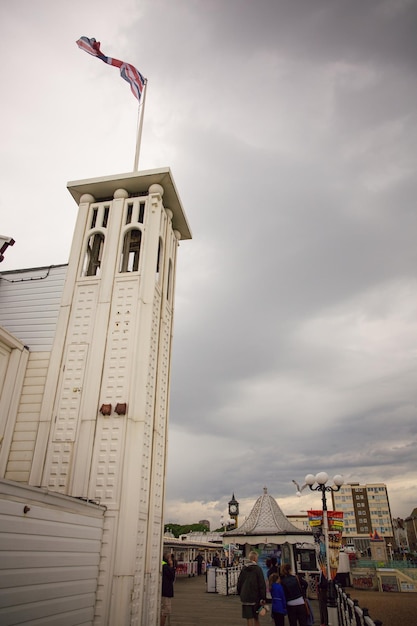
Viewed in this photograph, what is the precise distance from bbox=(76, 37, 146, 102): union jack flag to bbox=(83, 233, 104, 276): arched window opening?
6.27 meters

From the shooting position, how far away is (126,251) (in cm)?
1550

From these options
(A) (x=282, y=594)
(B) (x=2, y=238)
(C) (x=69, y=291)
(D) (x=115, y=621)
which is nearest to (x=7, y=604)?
(D) (x=115, y=621)

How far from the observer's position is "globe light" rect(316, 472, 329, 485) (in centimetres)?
1498

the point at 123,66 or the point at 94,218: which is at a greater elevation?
the point at 123,66

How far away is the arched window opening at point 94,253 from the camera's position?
15.3 metres

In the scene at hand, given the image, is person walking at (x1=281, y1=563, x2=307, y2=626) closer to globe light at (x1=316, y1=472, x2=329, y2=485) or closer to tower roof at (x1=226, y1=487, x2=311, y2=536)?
globe light at (x1=316, y1=472, x2=329, y2=485)

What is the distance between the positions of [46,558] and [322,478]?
10.4m

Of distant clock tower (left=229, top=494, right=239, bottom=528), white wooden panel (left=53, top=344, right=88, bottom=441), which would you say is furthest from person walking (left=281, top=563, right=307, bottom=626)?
distant clock tower (left=229, top=494, right=239, bottom=528)

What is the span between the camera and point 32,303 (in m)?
14.4

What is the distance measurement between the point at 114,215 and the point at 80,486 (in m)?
9.22

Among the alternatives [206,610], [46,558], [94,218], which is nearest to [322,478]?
[206,610]

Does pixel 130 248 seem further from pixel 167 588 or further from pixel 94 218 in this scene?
pixel 167 588

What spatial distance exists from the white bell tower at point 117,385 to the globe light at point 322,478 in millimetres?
5708

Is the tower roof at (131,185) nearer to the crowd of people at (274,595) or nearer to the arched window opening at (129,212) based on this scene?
the arched window opening at (129,212)
